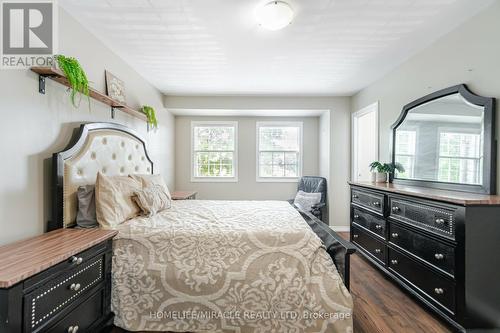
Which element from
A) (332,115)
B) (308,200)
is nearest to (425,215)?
(308,200)

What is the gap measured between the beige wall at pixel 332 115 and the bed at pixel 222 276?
2667 millimetres

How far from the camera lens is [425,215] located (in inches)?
78.6

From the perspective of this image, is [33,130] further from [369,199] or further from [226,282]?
[369,199]

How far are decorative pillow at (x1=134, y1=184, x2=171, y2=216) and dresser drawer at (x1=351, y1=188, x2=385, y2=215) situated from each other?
2355 millimetres

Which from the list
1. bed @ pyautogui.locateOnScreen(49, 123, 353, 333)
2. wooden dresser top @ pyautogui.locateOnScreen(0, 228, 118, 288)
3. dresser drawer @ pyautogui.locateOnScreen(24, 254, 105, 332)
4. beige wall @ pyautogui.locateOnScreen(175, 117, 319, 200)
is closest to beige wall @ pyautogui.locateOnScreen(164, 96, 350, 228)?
A: beige wall @ pyautogui.locateOnScreen(175, 117, 319, 200)

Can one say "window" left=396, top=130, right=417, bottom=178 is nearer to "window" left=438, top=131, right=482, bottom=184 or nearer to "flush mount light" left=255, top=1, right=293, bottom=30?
"window" left=438, top=131, right=482, bottom=184

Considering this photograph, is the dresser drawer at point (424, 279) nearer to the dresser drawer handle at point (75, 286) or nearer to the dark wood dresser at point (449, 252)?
the dark wood dresser at point (449, 252)

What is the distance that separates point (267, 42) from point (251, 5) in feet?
1.96

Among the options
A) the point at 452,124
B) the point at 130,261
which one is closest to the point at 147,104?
the point at 130,261

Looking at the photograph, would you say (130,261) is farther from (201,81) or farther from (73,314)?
(201,81)

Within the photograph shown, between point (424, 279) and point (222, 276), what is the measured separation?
1724mm

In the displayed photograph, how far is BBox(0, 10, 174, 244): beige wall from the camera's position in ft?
4.90

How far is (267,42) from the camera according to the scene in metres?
2.45

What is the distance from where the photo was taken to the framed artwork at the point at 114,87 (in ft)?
8.36
